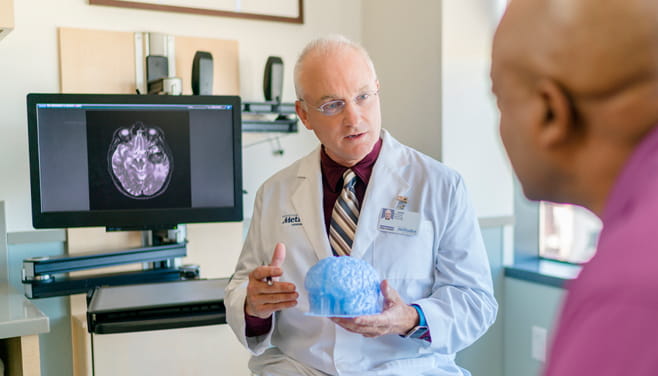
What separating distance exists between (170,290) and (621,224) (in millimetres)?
1833

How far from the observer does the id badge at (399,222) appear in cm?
162

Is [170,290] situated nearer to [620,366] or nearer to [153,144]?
[153,144]

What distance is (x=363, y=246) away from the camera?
1.61m

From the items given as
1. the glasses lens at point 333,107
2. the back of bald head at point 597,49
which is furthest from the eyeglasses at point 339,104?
the back of bald head at point 597,49

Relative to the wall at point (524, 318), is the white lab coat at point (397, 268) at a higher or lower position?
higher

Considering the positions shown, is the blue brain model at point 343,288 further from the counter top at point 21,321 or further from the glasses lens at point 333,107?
the counter top at point 21,321

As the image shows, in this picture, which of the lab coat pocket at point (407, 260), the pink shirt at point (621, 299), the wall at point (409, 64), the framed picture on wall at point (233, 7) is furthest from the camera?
the wall at point (409, 64)

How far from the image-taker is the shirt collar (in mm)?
1725

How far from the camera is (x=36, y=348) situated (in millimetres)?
1737

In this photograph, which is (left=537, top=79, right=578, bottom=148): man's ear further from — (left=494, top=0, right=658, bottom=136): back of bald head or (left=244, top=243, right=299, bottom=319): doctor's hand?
(left=244, top=243, right=299, bottom=319): doctor's hand

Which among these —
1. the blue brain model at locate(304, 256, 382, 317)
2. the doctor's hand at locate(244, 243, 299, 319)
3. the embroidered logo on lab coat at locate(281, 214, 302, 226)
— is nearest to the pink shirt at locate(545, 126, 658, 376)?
the blue brain model at locate(304, 256, 382, 317)

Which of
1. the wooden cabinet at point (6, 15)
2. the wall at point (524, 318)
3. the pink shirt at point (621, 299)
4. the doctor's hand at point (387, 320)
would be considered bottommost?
the wall at point (524, 318)

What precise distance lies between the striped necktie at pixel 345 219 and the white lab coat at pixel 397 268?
A: 0.10 ft

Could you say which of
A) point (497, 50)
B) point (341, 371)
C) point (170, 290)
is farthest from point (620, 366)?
point (170, 290)
